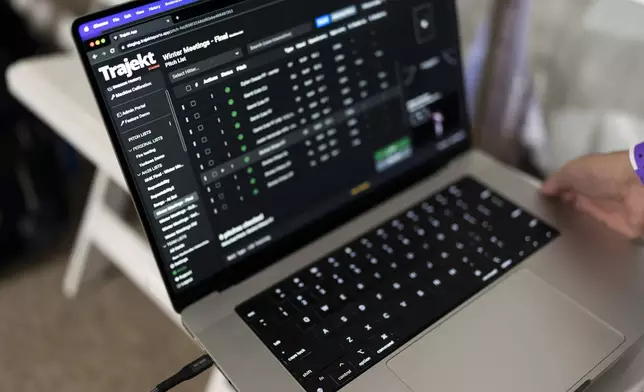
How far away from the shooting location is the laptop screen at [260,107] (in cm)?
54

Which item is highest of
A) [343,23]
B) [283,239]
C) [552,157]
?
[343,23]

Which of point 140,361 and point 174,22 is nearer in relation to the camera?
point 174,22

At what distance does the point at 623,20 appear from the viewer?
759 millimetres

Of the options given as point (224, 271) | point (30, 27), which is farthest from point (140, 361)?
point (30, 27)

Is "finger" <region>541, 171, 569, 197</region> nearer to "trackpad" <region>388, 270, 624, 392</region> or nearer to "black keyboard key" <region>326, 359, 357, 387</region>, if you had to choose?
"trackpad" <region>388, 270, 624, 392</region>

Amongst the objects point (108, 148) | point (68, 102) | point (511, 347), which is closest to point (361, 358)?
point (511, 347)

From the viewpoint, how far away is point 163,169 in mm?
561

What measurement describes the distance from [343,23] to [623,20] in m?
0.37

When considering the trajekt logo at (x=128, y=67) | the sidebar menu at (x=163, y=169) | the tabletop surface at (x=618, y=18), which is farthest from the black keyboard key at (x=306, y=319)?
the tabletop surface at (x=618, y=18)

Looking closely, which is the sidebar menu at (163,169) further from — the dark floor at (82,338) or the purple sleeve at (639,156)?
the dark floor at (82,338)

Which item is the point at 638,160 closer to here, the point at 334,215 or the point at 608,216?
the point at 608,216

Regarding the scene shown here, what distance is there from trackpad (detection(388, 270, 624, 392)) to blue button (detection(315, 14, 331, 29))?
0.32 m

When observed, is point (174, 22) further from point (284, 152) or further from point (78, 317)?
point (78, 317)

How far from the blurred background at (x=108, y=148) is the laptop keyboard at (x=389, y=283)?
18cm
